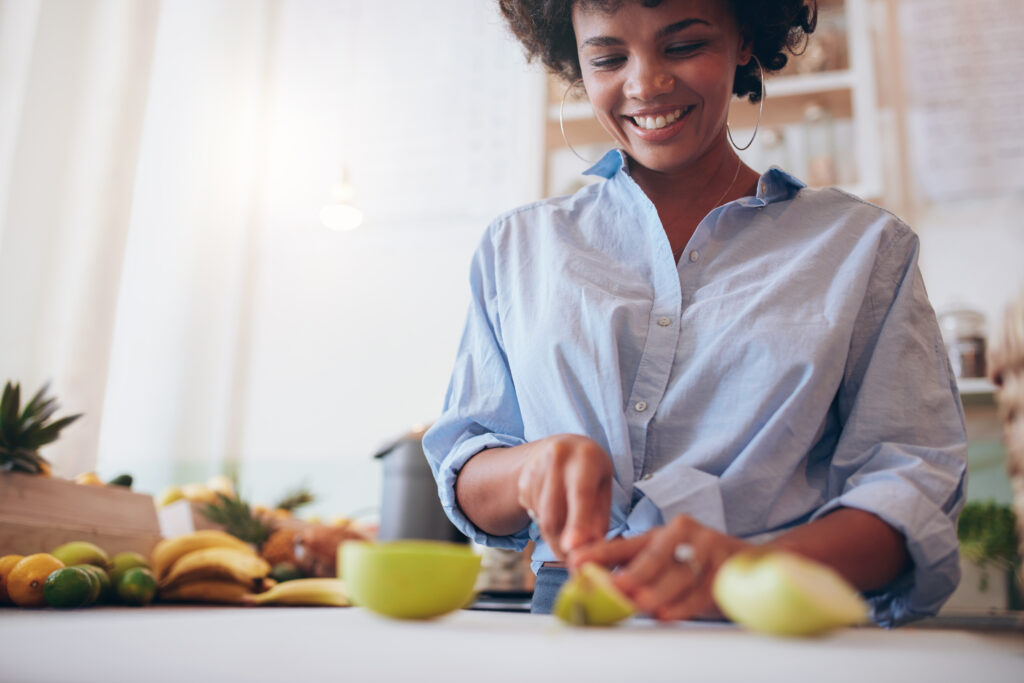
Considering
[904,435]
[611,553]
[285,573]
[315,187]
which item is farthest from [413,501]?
[315,187]

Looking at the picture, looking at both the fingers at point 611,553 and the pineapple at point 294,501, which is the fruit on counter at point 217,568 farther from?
the fingers at point 611,553

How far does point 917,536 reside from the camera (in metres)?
0.65

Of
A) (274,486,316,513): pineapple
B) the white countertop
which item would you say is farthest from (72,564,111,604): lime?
(274,486,316,513): pineapple

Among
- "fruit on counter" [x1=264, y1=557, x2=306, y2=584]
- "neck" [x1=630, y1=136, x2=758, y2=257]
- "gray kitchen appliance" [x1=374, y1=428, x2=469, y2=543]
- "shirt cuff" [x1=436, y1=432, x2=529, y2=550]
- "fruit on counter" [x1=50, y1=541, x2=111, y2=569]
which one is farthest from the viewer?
"gray kitchen appliance" [x1=374, y1=428, x2=469, y2=543]

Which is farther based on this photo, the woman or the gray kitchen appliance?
the gray kitchen appliance

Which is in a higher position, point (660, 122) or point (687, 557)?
point (660, 122)

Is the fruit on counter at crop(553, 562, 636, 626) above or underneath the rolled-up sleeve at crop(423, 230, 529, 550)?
underneath

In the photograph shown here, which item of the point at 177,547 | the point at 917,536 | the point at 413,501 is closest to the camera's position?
the point at 917,536

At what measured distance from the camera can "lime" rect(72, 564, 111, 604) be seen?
1.07 metres

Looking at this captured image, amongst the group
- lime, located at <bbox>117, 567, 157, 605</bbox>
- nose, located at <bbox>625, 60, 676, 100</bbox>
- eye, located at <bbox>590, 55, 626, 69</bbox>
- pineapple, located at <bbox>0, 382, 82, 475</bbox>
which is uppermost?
eye, located at <bbox>590, 55, 626, 69</bbox>

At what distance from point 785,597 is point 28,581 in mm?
946

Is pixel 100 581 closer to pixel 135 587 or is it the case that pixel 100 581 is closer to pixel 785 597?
pixel 135 587

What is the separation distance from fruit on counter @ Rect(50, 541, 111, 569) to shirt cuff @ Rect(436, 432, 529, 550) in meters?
0.63

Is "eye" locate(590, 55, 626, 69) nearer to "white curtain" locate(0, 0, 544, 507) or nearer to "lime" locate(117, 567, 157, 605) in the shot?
"lime" locate(117, 567, 157, 605)
